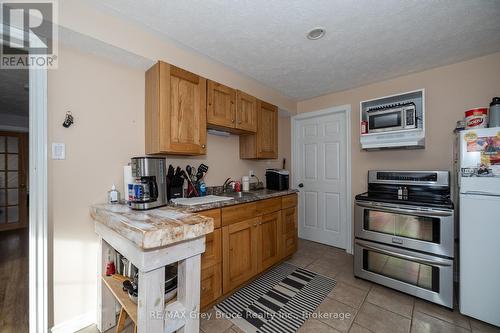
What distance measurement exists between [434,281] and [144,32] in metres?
3.33

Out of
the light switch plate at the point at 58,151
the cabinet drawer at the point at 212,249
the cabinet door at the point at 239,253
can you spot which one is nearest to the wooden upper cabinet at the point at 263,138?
the cabinet door at the point at 239,253

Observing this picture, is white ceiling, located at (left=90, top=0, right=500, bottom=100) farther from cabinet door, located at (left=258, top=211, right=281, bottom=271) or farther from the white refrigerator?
cabinet door, located at (left=258, top=211, right=281, bottom=271)

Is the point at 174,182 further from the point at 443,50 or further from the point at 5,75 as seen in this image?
the point at 443,50

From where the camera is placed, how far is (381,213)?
208 centimetres

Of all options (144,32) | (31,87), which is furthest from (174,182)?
(144,32)

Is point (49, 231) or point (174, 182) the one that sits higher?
point (174, 182)

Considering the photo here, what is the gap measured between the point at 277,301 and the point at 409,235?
4.66ft

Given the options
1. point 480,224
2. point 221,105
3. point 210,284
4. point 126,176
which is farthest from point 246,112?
point 480,224

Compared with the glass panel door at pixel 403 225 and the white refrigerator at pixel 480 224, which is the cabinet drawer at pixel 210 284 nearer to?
the glass panel door at pixel 403 225

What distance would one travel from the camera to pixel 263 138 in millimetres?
2740

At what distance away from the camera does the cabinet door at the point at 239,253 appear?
1.80 meters

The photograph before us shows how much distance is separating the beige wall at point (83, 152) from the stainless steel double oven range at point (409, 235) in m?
2.49

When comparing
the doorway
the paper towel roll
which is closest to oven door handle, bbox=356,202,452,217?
the paper towel roll

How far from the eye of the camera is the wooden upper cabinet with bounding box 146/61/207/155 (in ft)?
5.62
